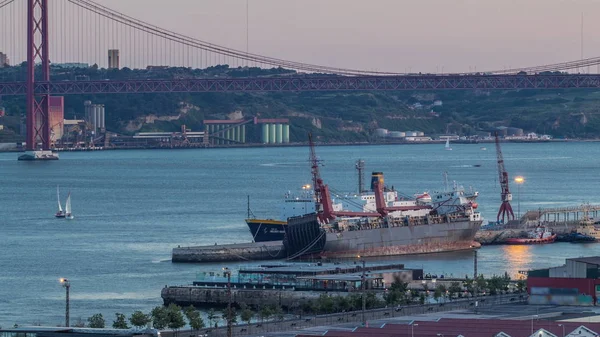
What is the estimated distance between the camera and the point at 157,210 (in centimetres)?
4800

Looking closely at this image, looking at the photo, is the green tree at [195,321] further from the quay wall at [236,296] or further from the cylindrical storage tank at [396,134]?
the cylindrical storage tank at [396,134]

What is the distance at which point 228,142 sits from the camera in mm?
124312

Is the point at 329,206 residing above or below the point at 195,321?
above

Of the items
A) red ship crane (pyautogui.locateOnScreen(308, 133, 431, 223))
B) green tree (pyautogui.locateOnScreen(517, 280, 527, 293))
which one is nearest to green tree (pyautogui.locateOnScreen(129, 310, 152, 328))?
green tree (pyautogui.locateOnScreen(517, 280, 527, 293))

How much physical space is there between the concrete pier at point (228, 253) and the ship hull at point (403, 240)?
982mm

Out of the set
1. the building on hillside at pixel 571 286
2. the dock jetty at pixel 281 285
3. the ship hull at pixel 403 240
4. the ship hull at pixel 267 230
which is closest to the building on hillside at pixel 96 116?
the ship hull at pixel 267 230

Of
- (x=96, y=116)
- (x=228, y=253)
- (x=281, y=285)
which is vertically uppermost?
(x=96, y=116)

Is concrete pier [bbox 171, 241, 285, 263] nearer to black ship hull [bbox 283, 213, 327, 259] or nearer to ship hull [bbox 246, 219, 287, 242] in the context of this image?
black ship hull [bbox 283, 213, 327, 259]

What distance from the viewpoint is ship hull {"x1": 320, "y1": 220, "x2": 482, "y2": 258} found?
34.3m

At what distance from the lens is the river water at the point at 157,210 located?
2905cm

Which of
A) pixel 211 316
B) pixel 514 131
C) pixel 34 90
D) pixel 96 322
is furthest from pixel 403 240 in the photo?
pixel 514 131

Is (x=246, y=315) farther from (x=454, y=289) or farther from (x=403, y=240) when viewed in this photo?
(x=403, y=240)

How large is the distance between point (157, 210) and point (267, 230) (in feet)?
38.8

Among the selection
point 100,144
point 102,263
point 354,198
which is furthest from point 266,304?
point 100,144
